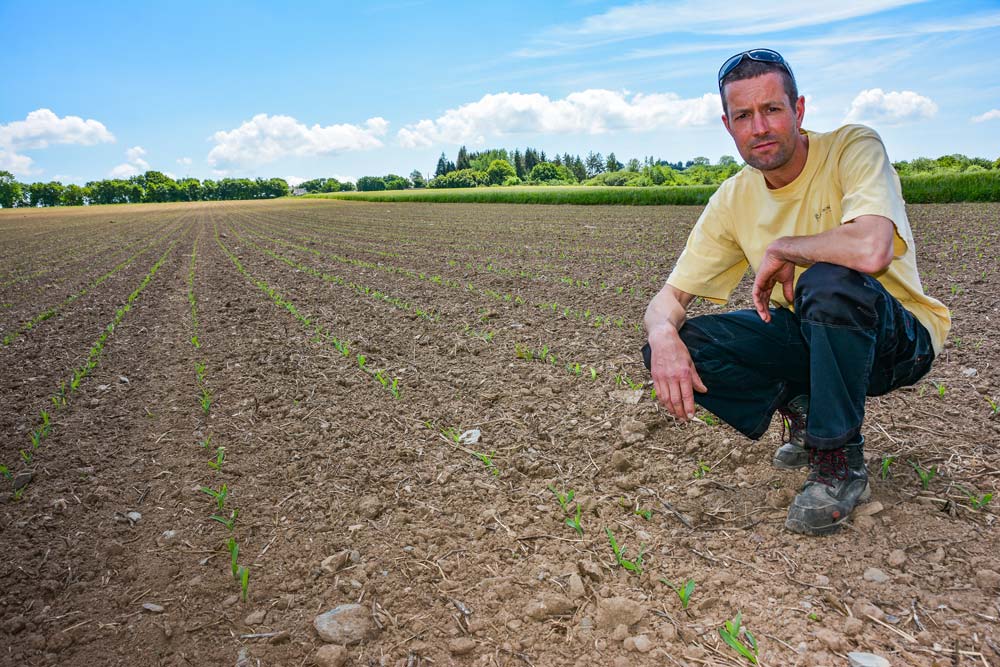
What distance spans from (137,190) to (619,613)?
127227mm

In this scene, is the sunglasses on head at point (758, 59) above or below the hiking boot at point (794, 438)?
above

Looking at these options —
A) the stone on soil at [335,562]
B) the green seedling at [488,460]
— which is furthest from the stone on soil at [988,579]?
the stone on soil at [335,562]

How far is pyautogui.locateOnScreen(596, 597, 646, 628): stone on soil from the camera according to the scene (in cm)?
208

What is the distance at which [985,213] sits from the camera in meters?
15.6

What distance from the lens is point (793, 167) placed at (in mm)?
2553

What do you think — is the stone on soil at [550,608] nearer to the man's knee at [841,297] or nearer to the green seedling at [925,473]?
the man's knee at [841,297]

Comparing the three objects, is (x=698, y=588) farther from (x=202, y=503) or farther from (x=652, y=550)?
(x=202, y=503)

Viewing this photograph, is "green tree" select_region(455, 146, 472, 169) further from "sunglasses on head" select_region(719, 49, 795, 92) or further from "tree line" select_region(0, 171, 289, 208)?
"sunglasses on head" select_region(719, 49, 795, 92)

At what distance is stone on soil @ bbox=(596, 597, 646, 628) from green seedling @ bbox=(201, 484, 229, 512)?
1913mm

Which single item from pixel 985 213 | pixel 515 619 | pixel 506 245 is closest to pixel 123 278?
pixel 506 245

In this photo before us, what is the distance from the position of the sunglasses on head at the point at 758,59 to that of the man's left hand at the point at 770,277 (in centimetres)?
74

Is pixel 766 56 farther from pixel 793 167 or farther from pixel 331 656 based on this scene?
pixel 331 656

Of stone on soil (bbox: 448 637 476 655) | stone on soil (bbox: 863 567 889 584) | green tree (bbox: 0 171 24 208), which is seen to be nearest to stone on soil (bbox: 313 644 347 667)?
stone on soil (bbox: 448 637 476 655)

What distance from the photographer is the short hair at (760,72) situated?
250 cm
